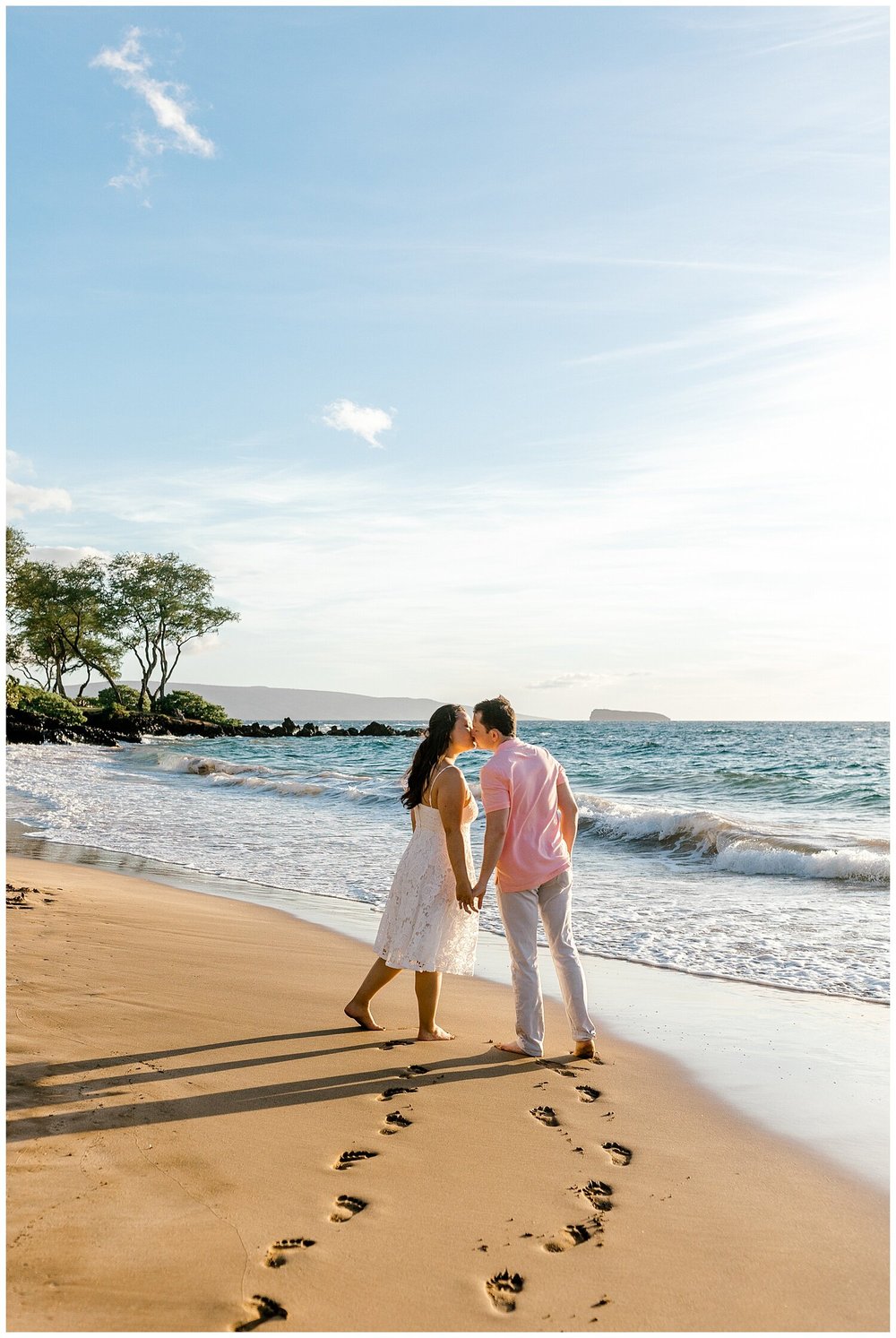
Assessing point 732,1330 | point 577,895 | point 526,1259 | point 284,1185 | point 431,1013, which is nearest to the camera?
point 732,1330

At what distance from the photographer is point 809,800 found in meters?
24.3

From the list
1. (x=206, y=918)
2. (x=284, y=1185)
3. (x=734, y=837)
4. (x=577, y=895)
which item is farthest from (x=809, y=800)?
→ (x=284, y=1185)

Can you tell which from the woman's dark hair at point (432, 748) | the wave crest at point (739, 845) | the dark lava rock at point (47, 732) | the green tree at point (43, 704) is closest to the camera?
the woman's dark hair at point (432, 748)

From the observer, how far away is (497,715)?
5.76 m

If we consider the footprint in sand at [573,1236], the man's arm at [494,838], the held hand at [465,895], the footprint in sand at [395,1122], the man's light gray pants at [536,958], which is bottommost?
the footprint in sand at [395,1122]

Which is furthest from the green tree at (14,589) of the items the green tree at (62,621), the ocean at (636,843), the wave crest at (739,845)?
the wave crest at (739,845)

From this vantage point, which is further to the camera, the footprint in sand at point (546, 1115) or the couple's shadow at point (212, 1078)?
the footprint in sand at point (546, 1115)

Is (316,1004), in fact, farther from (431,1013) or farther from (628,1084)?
(628,1084)

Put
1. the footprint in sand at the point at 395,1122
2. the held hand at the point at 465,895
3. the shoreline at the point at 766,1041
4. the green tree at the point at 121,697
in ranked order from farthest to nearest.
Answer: the green tree at the point at 121,697 < the held hand at the point at 465,895 < the shoreline at the point at 766,1041 < the footprint in sand at the point at 395,1122

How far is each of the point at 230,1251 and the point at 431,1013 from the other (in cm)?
276

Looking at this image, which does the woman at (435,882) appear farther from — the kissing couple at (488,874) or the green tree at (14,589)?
the green tree at (14,589)

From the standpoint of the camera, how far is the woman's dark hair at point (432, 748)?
566cm

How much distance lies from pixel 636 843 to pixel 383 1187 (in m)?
13.7

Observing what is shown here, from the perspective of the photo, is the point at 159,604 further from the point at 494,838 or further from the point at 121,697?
the point at 494,838
